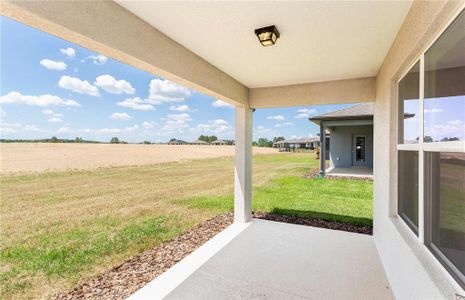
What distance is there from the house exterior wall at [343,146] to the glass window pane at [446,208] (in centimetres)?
1316

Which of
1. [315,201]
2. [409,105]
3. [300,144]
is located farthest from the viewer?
[300,144]

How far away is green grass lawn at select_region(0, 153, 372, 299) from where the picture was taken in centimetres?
346

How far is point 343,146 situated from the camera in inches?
558

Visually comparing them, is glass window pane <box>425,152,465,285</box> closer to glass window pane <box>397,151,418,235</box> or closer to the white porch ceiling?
glass window pane <box>397,151,418,235</box>

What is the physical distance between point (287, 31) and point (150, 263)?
146 inches

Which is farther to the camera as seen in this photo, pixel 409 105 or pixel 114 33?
pixel 409 105

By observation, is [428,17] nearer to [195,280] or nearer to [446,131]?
[446,131]

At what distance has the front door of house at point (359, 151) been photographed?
13.9m

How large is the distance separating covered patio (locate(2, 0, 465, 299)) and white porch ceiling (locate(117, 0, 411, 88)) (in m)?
0.01

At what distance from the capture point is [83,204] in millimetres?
7207

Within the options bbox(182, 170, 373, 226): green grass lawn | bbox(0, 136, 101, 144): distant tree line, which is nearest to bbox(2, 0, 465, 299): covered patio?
bbox(182, 170, 373, 226): green grass lawn

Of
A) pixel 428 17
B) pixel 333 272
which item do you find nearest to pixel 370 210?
pixel 333 272

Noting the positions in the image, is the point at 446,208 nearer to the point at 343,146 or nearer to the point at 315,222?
the point at 315,222

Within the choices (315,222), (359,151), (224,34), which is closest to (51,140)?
(315,222)
